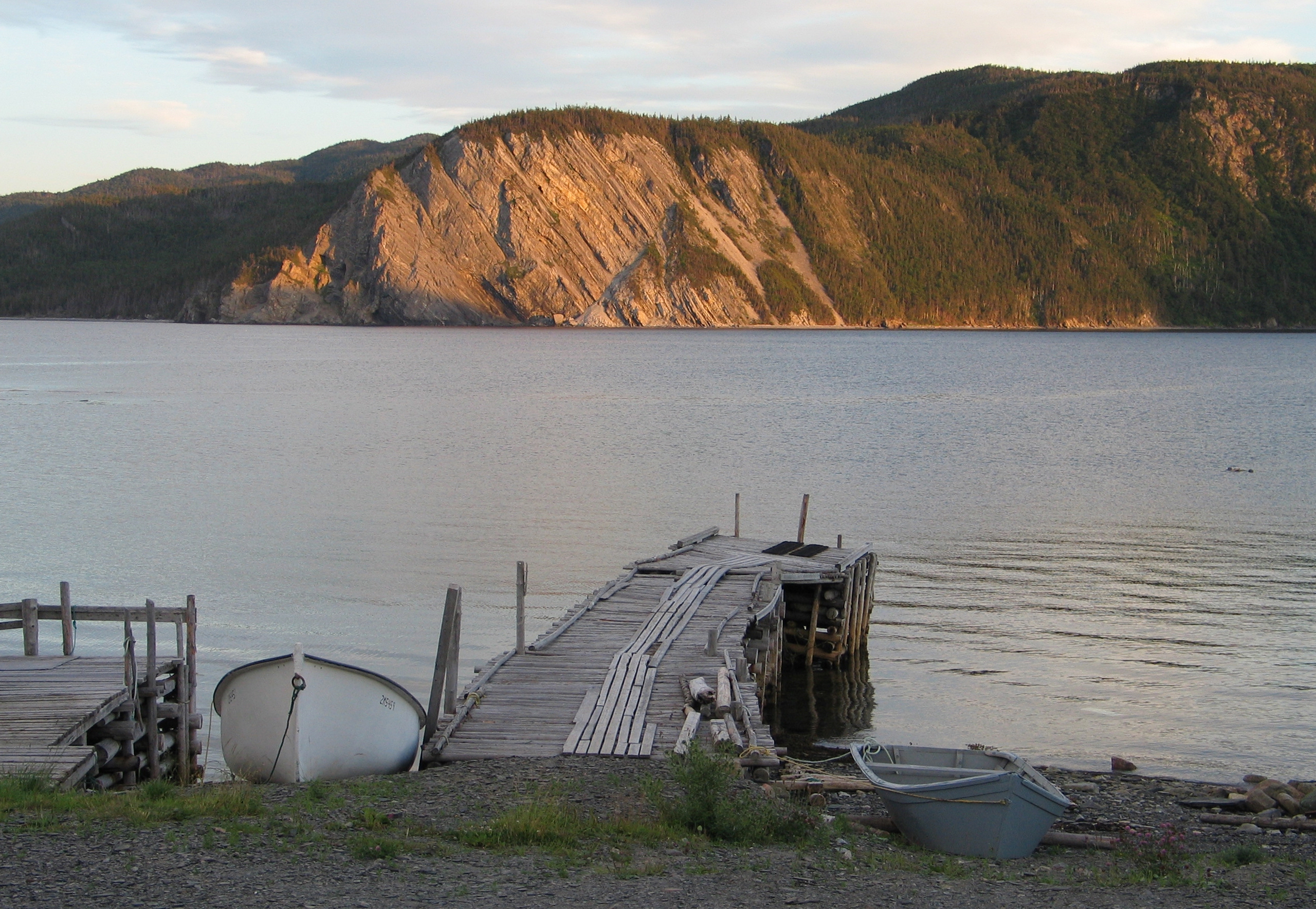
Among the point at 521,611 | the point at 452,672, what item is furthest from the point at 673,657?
the point at 452,672

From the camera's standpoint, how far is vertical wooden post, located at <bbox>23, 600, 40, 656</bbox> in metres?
13.9

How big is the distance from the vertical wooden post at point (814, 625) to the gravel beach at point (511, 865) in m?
9.18

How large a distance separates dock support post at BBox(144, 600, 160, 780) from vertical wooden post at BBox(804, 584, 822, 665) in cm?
1053

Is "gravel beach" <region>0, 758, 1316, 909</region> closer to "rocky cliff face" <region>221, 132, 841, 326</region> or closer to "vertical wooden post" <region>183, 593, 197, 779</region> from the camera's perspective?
"vertical wooden post" <region>183, 593, 197, 779</region>

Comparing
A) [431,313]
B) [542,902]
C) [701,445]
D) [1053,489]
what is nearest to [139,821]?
[542,902]

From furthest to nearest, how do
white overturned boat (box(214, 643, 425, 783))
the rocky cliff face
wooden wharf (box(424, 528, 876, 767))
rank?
the rocky cliff face < wooden wharf (box(424, 528, 876, 767)) < white overturned boat (box(214, 643, 425, 783))

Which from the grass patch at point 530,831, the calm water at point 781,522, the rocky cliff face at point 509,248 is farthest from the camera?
the rocky cliff face at point 509,248

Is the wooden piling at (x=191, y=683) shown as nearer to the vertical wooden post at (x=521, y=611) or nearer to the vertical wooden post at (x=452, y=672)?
the vertical wooden post at (x=452, y=672)

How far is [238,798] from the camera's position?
33.7 ft

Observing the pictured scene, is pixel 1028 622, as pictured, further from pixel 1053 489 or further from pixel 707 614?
pixel 1053 489

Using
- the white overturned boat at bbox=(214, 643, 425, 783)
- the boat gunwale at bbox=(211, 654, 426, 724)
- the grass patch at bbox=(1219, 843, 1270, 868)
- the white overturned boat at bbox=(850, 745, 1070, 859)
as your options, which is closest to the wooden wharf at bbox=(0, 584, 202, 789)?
the boat gunwale at bbox=(211, 654, 426, 724)

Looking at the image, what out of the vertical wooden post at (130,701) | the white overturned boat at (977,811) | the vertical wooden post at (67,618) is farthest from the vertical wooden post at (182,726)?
the white overturned boat at (977,811)

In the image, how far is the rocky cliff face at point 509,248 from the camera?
175m

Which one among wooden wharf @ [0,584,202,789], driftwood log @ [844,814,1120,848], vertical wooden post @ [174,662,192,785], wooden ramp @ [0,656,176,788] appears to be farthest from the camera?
vertical wooden post @ [174,662,192,785]
